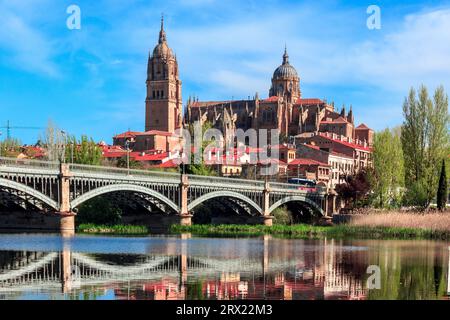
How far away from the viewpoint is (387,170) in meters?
81.0

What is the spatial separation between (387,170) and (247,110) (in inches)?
3769

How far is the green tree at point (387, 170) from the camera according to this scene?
81125mm

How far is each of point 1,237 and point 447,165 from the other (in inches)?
1637

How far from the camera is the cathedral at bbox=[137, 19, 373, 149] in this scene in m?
167

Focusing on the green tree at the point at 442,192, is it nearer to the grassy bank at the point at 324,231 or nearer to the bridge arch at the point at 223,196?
the grassy bank at the point at 324,231

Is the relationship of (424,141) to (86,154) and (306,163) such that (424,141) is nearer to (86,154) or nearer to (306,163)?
(86,154)

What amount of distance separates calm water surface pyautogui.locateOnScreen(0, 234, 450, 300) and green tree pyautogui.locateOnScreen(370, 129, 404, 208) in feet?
113

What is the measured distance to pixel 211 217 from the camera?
86875 millimetres

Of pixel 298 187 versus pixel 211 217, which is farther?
pixel 298 187

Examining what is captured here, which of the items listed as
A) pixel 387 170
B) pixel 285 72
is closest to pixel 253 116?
pixel 285 72

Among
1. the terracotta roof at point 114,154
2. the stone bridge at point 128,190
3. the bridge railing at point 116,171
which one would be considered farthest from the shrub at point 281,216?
the terracotta roof at point 114,154

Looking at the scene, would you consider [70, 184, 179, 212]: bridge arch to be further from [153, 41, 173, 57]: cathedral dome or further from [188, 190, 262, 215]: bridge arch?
[153, 41, 173, 57]: cathedral dome

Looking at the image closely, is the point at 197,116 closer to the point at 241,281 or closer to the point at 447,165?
the point at 447,165
